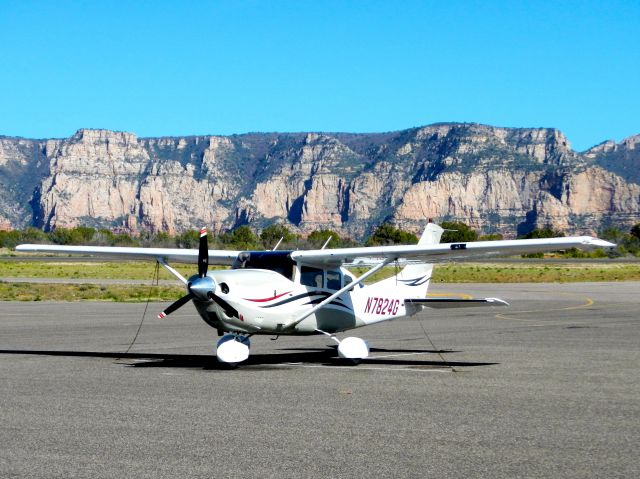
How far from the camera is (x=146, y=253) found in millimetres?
20875

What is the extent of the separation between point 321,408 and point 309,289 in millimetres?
6125

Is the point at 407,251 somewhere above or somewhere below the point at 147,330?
above

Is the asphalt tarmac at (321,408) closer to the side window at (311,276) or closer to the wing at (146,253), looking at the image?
the side window at (311,276)

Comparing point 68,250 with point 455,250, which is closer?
point 455,250

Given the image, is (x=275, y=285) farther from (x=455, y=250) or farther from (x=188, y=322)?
(x=188, y=322)

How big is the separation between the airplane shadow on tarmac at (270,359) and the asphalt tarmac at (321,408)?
4 cm

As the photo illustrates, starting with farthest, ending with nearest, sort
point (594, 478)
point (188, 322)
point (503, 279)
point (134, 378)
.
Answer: point (503, 279) → point (188, 322) → point (134, 378) → point (594, 478)

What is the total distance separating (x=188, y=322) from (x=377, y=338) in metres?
8.16

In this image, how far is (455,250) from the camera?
17.3 meters

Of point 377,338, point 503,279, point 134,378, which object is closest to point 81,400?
point 134,378

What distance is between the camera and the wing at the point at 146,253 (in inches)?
800

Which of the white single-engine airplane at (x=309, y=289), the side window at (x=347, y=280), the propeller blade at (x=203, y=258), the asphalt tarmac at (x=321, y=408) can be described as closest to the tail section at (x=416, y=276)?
the white single-engine airplane at (x=309, y=289)

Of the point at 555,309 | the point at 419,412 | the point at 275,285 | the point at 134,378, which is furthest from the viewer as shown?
the point at 555,309

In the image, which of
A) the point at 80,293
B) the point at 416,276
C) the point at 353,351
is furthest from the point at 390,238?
the point at 353,351
